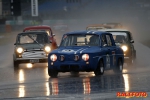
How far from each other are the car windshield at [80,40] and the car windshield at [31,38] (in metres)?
5.73

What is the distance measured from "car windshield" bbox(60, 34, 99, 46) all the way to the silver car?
4.86 metres

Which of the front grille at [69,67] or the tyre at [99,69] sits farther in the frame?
the tyre at [99,69]

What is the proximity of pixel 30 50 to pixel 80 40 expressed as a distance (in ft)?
17.4

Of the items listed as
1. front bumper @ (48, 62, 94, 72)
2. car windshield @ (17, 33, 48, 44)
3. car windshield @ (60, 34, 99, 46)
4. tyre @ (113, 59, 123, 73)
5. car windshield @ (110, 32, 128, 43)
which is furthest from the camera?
car windshield @ (17, 33, 48, 44)

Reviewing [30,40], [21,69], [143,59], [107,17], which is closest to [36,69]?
[21,69]

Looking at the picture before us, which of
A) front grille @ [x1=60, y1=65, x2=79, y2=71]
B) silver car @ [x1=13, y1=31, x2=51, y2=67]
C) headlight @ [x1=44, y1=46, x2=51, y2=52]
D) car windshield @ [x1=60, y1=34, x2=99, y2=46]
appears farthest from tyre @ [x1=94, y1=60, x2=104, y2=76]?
headlight @ [x1=44, y1=46, x2=51, y2=52]

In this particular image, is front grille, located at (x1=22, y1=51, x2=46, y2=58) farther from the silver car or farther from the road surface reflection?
the road surface reflection

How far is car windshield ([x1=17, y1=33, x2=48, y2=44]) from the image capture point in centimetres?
2541

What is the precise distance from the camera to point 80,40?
779 inches

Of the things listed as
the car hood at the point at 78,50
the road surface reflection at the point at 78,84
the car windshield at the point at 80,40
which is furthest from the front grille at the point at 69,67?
the car windshield at the point at 80,40

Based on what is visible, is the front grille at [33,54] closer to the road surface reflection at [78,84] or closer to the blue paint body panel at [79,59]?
the road surface reflection at [78,84]

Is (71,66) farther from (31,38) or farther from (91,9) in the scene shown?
(91,9)

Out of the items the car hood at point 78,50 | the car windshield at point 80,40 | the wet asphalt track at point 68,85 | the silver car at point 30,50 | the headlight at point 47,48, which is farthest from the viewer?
the headlight at point 47,48

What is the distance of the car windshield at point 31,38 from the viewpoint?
25406 millimetres
